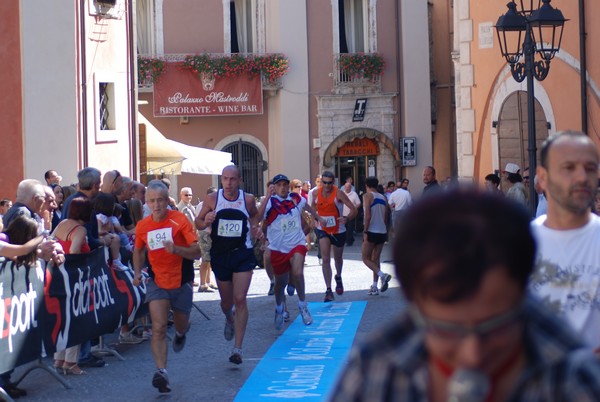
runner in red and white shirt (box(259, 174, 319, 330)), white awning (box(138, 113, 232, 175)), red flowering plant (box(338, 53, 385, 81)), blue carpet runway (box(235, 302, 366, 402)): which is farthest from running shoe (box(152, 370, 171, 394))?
red flowering plant (box(338, 53, 385, 81))

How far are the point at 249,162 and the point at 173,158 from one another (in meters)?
12.7

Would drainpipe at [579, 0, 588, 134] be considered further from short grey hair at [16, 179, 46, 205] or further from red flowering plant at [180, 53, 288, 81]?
red flowering plant at [180, 53, 288, 81]

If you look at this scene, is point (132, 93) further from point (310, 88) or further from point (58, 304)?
point (310, 88)

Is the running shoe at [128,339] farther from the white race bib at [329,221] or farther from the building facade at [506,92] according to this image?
the building facade at [506,92]

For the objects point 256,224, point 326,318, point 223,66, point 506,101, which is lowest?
point 326,318

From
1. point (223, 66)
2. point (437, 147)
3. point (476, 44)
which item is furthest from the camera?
point (437, 147)

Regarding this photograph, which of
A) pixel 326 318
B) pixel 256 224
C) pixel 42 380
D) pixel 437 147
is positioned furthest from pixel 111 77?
pixel 437 147

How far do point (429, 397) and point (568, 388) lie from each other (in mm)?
244

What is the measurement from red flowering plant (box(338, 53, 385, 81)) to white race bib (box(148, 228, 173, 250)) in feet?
90.8

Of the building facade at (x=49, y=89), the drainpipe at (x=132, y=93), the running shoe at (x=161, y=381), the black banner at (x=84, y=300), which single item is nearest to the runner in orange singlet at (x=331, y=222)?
the black banner at (x=84, y=300)

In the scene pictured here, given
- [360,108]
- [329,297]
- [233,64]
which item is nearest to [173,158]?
[329,297]

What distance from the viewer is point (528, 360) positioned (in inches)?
77.2

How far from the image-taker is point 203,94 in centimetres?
3631

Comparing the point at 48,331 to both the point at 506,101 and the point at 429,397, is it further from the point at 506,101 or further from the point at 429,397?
the point at 506,101
